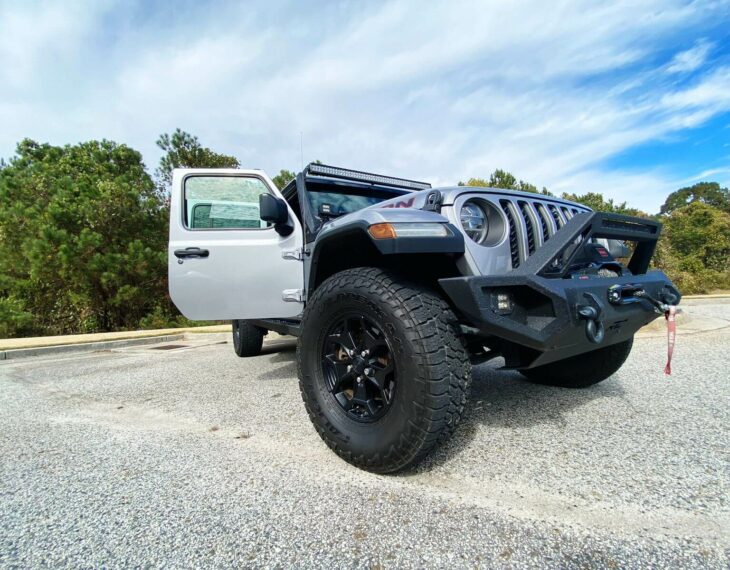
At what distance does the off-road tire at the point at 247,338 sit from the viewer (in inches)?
180

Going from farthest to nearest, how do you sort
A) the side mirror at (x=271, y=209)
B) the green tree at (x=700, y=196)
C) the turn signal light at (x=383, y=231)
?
the green tree at (x=700, y=196) → the side mirror at (x=271, y=209) → the turn signal light at (x=383, y=231)

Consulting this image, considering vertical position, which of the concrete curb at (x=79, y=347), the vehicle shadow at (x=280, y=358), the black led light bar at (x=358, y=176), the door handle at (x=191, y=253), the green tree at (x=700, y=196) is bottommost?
the concrete curb at (x=79, y=347)

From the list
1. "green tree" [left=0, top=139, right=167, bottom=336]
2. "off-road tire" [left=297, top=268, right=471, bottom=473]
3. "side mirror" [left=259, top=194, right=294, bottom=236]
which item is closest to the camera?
"off-road tire" [left=297, top=268, right=471, bottom=473]

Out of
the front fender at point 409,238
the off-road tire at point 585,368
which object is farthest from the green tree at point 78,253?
the off-road tire at point 585,368

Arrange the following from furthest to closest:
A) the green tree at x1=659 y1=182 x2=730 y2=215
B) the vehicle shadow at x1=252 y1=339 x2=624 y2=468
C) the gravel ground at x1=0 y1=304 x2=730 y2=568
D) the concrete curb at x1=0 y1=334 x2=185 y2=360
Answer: the green tree at x1=659 y1=182 x2=730 y2=215 → the concrete curb at x1=0 y1=334 x2=185 y2=360 → the vehicle shadow at x1=252 y1=339 x2=624 y2=468 → the gravel ground at x1=0 y1=304 x2=730 y2=568

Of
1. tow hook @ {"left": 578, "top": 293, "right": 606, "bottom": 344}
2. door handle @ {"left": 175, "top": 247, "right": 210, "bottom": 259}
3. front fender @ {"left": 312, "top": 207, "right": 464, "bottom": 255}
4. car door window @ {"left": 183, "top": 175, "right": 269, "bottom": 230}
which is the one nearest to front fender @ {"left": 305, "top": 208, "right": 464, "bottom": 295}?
front fender @ {"left": 312, "top": 207, "right": 464, "bottom": 255}

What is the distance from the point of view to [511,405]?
256 centimetres

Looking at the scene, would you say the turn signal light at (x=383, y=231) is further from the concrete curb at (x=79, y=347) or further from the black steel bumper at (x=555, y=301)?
the concrete curb at (x=79, y=347)

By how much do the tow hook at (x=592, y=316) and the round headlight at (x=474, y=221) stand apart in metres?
0.59

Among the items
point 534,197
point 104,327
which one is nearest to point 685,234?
point 534,197

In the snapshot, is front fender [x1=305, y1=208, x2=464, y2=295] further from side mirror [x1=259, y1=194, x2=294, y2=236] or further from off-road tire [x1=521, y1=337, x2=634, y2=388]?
off-road tire [x1=521, y1=337, x2=634, y2=388]

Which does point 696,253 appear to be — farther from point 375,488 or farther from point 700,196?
point 700,196

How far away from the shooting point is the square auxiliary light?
1579 mm

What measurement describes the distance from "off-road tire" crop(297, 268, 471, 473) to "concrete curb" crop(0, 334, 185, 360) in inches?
284
